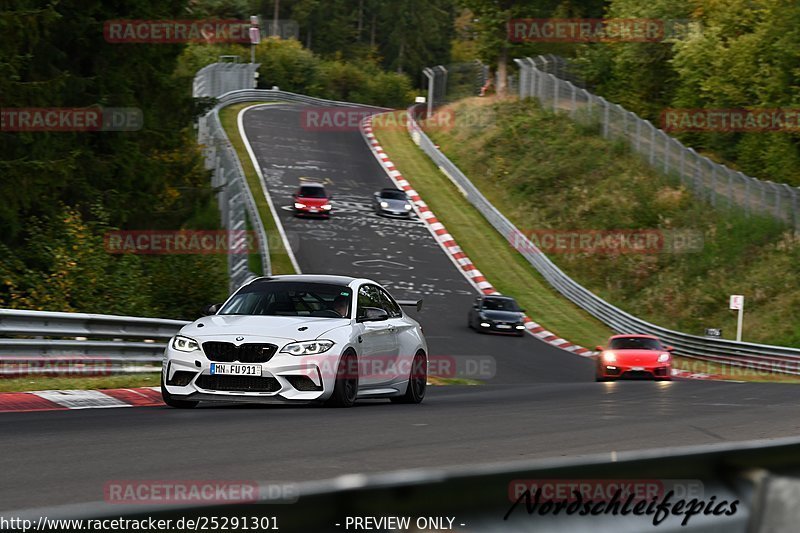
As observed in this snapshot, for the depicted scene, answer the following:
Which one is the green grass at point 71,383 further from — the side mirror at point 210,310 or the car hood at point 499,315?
the car hood at point 499,315

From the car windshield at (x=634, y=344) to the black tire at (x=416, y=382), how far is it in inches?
484

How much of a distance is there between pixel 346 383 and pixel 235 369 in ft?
4.39

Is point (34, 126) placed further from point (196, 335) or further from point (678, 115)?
point (678, 115)

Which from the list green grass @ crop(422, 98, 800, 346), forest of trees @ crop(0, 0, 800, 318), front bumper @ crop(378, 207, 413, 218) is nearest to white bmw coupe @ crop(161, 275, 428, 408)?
forest of trees @ crop(0, 0, 800, 318)

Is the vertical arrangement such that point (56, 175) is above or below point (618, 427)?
above

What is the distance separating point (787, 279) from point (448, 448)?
33.1 metres

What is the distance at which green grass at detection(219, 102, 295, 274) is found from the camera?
42.4 meters

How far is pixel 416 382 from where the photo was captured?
14969mm

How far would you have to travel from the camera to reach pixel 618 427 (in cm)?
1145

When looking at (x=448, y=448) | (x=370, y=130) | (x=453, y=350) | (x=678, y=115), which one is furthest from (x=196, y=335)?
(x=370, y=130)

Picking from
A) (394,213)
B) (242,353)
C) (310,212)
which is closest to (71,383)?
(242,353)

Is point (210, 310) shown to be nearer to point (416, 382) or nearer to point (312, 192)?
point (416, 382)

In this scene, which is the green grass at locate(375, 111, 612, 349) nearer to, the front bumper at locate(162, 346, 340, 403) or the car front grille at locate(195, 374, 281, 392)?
the front bumper at locate(162, 346, 340, 403)

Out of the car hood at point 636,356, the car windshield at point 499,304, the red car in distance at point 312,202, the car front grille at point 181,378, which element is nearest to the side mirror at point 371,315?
the car front grille at point 181,378
